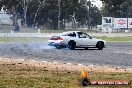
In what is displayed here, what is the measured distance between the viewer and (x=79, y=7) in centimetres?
11150

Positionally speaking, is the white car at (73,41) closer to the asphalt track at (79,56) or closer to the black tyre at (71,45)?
the black tyre at (71,45)

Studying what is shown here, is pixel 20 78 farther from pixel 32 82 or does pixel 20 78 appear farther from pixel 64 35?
pixel 64 35

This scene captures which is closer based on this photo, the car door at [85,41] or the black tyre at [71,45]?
the black tyre at [71,45]

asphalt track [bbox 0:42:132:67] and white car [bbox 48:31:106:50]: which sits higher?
white car [bbox 48:31:106:50]

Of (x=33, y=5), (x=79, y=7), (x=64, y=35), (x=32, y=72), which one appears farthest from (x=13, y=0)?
(x=32, y=72)

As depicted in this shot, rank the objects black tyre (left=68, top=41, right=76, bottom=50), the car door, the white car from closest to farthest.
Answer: the white car → black tyre (left=68, top=41, right=76, bottom=50) → the car door

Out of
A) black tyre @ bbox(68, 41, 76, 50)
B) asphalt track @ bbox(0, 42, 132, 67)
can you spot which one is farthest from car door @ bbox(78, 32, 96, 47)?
asphalt track @ bbox(0, 42, 132, 67)

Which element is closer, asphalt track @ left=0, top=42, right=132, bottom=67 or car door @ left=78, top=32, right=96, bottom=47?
asphalt track @ left=0, top=42, right=132, bottom=67

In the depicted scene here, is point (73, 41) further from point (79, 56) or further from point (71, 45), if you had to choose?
point (79, 56)

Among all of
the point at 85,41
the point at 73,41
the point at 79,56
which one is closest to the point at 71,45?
the point at 73,41

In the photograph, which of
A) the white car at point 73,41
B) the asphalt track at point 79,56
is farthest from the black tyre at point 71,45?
the asphalt track at point 79,56

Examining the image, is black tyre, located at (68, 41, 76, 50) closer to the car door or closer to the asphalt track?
the car door

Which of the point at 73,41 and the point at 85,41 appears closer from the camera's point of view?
the point at 73,41

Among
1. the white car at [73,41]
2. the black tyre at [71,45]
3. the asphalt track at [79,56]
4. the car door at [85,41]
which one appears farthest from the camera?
the car door at [85,41]
